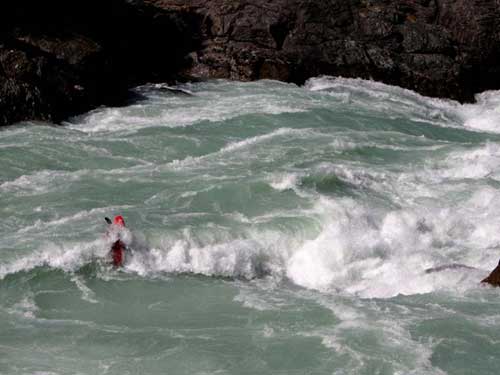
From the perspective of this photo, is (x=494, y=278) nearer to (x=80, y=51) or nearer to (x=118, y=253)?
(x=118, y=253)

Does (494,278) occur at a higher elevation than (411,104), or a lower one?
lower

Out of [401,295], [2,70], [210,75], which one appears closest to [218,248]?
[401,295]

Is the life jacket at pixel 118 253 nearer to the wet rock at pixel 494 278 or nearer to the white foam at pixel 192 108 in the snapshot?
the wet rock at pixel 494 278

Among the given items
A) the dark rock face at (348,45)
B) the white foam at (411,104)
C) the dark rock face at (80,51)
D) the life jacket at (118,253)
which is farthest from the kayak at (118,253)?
the dark rock face at (348,45)

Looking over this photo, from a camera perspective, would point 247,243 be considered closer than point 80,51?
Yes

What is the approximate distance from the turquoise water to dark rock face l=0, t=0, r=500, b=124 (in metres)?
4.37

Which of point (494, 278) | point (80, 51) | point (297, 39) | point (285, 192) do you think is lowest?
point (494, 278)

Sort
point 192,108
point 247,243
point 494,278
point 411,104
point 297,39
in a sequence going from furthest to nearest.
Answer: point 297,39 → point 411,104 → point 192,108 → point 247,243 → point 494,278

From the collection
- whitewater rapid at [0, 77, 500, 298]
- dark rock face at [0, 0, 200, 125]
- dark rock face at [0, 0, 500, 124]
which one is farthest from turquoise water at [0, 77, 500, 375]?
dark rock face at [0, 0, 500, 124]

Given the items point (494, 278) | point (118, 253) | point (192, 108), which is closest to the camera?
point (494, 278)

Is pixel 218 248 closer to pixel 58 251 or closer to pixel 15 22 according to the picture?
pixel 58 251

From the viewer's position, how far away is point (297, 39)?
28703mm

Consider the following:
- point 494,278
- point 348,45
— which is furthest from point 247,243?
point 348,45

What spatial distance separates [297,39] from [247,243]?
1563 centimetres
